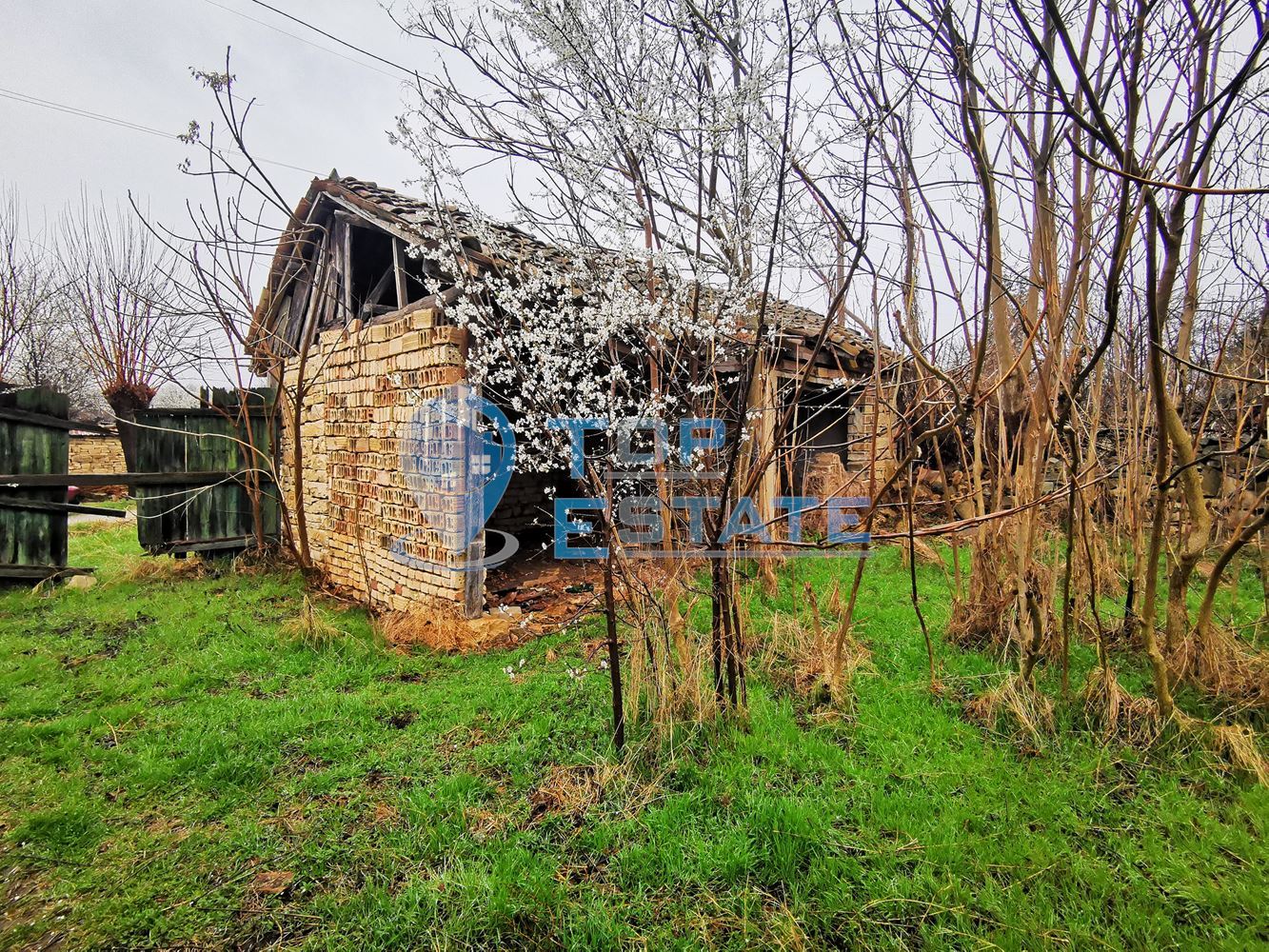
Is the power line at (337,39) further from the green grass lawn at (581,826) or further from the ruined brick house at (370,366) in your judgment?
the green grass lawn at (581,826)

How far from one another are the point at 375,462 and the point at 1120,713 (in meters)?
5.33

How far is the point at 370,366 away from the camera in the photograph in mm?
5000

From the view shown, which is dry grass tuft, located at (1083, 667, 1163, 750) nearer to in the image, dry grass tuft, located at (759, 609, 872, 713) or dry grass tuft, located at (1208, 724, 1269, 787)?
dry grass tuft, located at (1208, 724, 1269, 787)

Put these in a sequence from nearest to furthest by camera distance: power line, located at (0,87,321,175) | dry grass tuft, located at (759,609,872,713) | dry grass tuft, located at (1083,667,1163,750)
Answer: 1. dry grass tuft, located at (1083,667,1163,750)
2. dry grass tuft, located at (759,609,872,713)
3. power line, located at (0,87,321,175)

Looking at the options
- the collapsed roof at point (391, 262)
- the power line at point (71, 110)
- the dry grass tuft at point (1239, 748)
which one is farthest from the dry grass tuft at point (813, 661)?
the power line at point (71, 110)

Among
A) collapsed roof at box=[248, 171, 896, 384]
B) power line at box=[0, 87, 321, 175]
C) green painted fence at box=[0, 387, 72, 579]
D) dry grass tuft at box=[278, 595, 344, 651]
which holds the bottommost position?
dry grass tuft at box=[278, 595, 344, 651]

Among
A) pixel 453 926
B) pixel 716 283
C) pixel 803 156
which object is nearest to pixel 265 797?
pixel 453 926

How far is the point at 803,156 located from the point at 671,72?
36.7 inches

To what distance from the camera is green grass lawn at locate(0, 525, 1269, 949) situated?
1638 millimetres

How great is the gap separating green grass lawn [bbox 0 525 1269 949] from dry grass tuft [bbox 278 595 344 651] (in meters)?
0.61

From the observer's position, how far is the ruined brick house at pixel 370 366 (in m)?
4.09

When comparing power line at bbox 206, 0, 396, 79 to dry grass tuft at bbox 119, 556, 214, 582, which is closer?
power line at bbox 206, 0, 396, 79

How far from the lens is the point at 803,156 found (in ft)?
8.73

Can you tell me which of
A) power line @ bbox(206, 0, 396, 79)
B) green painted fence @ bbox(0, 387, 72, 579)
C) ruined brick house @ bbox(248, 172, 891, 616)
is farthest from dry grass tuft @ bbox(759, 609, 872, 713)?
green painted fence @ bbox(0, 387, 72, 579)
